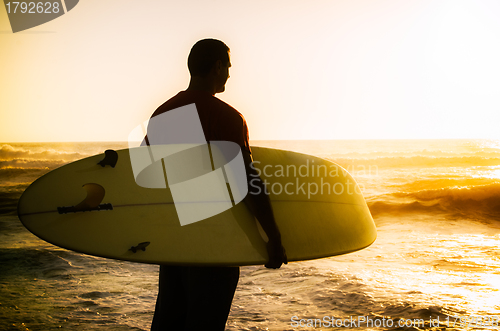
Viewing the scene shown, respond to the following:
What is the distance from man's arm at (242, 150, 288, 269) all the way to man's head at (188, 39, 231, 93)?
377mm

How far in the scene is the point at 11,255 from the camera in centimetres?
420

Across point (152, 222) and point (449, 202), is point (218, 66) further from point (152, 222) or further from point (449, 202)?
point (449, 202)

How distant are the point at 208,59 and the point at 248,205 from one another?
0.60 metres

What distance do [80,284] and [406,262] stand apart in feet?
12.2

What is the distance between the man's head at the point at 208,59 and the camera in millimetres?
1334

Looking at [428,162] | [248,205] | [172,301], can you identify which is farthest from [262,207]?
[428,162]

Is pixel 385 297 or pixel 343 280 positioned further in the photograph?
pixel 343 280

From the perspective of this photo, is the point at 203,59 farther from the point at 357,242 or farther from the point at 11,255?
the point at 11,255

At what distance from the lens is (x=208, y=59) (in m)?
1.34

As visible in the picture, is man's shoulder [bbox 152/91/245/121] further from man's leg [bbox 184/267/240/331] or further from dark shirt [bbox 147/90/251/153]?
man's leg [bbox 184/267/240/331]

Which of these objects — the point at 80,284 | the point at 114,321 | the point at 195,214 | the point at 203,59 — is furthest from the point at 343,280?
the point at 203,59

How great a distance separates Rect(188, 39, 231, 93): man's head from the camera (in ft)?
4.38

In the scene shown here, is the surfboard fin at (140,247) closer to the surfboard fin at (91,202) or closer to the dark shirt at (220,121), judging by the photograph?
the surfboard fin at (91,202)

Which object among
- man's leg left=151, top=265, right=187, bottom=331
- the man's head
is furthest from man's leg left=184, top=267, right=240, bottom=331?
the man's head
